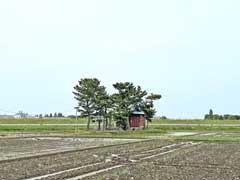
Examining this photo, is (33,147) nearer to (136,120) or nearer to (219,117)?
(136,120)

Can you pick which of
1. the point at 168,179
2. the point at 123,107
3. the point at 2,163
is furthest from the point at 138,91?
the point at 168,179

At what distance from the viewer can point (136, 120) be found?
61.8 meters

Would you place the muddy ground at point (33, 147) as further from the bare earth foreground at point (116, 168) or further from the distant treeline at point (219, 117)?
the distant treeline at point (219, 117)

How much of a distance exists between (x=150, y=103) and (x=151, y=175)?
50.0 meters

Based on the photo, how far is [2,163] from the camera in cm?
1884

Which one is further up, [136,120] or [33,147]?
[136,120]

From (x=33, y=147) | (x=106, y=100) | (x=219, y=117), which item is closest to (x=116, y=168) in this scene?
(x=33, y=147)

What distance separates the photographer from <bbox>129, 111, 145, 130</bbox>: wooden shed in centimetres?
6106

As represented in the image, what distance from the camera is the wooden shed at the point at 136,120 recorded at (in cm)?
6106

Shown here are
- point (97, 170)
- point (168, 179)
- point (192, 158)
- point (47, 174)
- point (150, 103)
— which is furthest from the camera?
point (150, 103)

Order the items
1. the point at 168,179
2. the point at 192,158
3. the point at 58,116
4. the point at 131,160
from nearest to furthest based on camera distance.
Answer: the point at 168,179
the point at 131,160
the point at 192,158
the point at 58,116

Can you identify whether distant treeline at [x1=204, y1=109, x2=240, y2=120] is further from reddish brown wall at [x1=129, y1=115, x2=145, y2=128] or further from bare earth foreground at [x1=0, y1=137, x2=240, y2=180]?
bare earth foreground at [x1=0, y1=137, x2=240, y2=180]

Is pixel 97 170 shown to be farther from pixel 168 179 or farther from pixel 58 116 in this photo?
pixel 58 116

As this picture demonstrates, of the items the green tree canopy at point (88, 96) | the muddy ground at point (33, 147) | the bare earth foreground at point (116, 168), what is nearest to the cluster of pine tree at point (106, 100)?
the green tree canopy at point (88, 96)
